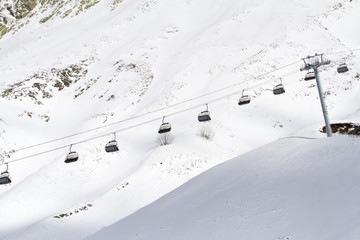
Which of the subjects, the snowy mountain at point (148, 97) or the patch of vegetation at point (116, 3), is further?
the patch of vegetation at point (116, 3)

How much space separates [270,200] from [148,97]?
3743 centimetres

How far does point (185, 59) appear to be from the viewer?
61125 mm

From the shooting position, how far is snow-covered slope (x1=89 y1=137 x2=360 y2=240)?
49.7 ft

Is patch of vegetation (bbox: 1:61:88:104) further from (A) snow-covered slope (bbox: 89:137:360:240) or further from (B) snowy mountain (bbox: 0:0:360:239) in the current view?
(A) snow-covered slope (bbox: 89:137:360:240)

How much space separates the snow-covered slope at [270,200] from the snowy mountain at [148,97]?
1173mm

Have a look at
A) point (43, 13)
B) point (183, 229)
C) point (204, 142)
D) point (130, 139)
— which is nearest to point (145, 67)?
point (130, 139)

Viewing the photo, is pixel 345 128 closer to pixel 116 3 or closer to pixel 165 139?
pixel 165 139

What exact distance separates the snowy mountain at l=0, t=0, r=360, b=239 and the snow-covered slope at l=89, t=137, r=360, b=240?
1173 millimetres

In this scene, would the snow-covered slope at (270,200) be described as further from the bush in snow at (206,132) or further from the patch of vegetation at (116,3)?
the patch of vegetation at (116,3)

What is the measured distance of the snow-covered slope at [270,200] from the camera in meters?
15.1

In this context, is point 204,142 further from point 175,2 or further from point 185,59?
point 175,2

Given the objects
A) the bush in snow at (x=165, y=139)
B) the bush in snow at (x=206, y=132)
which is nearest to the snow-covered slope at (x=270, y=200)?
the bush in snow at (x=165, y=139)

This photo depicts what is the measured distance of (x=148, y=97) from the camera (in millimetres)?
53969

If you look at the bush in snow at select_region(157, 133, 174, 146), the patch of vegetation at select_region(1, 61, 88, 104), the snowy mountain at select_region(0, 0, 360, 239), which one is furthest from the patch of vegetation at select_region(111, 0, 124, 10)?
the bush in snow at select_region(157, 133, 174, 146)
